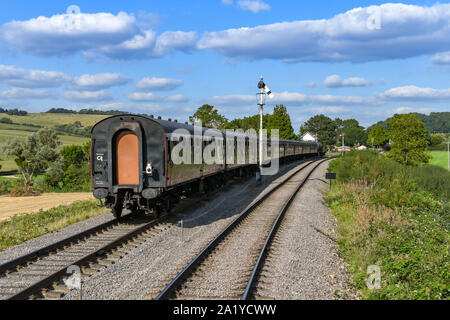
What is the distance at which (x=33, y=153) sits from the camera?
41.6 metres

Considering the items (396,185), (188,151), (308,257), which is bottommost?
(308,257)

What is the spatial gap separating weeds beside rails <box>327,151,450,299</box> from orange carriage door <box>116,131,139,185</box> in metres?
6.24

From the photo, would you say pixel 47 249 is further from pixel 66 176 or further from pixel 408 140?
pixel 66 176

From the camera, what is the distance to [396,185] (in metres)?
16.6

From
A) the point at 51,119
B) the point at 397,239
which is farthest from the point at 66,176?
the point at 51,119

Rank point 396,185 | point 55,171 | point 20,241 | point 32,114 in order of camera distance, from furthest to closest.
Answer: point 32,114
point 55,171
point 396,185
point 20,241

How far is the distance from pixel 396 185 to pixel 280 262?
9.78m

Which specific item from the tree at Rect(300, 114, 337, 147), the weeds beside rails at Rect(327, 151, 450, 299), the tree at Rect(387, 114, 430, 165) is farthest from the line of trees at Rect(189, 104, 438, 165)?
the tree at Rect(300, 114, 337, 147)

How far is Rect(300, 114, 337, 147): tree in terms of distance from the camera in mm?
144500

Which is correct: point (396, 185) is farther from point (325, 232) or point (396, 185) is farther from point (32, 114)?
point (32, 114)

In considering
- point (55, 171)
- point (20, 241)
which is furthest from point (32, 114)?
point (20, 241)

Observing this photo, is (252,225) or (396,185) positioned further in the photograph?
(396,185)

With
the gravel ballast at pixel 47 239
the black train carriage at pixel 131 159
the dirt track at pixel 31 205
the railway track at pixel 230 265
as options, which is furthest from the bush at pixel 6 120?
the railway track at pixel 230 265

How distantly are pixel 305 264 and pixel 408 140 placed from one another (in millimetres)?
26898
